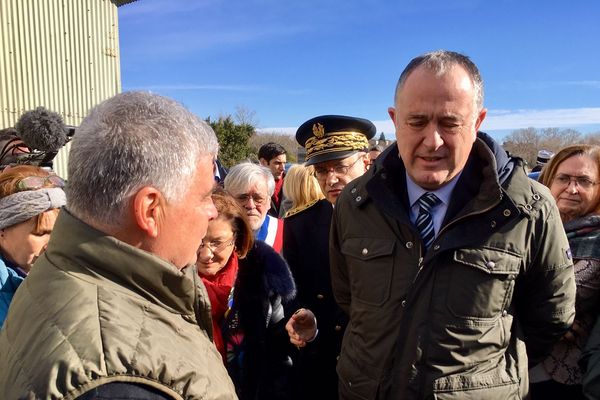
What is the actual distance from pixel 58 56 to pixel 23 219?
8382mm

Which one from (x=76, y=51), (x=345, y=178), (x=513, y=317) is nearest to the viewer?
(x=513, y=317)

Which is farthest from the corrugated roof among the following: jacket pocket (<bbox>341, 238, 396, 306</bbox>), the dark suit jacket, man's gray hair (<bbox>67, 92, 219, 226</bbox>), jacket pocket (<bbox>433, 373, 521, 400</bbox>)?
jacket pocket (<bbox>433, 373, 521, 400</bbox>)

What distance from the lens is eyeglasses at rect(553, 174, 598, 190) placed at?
2.43 metres

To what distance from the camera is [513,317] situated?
1.81 m

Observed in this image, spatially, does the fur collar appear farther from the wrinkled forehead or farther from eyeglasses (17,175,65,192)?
eyeglasses (17,175,65,192)

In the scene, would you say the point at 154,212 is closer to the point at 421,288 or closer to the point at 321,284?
the point at 421,288

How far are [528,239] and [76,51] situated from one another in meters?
10.1

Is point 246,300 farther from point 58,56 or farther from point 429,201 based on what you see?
point 58,56

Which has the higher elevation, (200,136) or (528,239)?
(200,136)

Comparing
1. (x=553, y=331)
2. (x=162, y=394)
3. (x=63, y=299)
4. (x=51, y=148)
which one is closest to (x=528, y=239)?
(x=553, y=331)

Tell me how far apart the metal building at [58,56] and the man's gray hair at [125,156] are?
814 cm

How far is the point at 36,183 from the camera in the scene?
2.14m

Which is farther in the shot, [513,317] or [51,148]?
[51,148]

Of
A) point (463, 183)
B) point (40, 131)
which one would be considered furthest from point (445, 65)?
point (40, 131)
